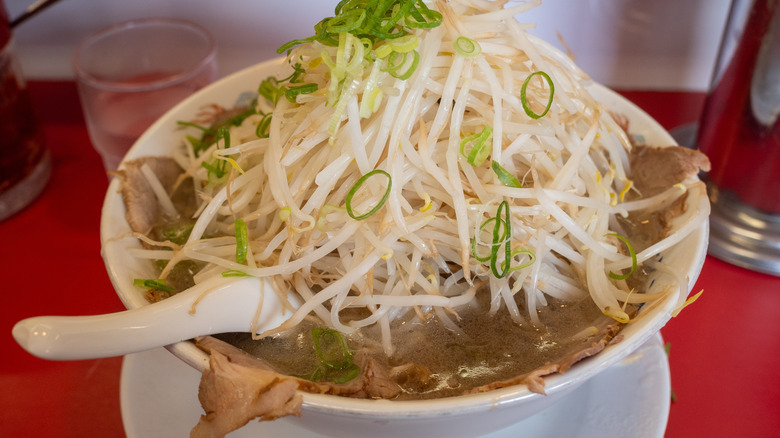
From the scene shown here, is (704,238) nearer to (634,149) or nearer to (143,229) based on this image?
(634,149)

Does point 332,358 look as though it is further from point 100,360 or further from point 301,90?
point 100,360

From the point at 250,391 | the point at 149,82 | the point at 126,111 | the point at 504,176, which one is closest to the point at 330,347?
the point at 250,391

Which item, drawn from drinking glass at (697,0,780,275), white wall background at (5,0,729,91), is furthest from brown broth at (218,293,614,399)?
white wall background at (5,0,729,91)

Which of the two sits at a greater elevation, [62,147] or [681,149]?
[681,149]

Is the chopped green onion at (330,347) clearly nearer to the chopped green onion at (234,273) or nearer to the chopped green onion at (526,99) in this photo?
the chopped green onion at (234,273)

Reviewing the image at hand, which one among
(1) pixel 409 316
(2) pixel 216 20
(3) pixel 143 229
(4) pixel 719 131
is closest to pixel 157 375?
(3) pixel 143 229

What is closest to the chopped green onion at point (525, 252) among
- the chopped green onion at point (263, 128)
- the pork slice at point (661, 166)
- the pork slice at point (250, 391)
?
the pork slice at point (250, 391)
